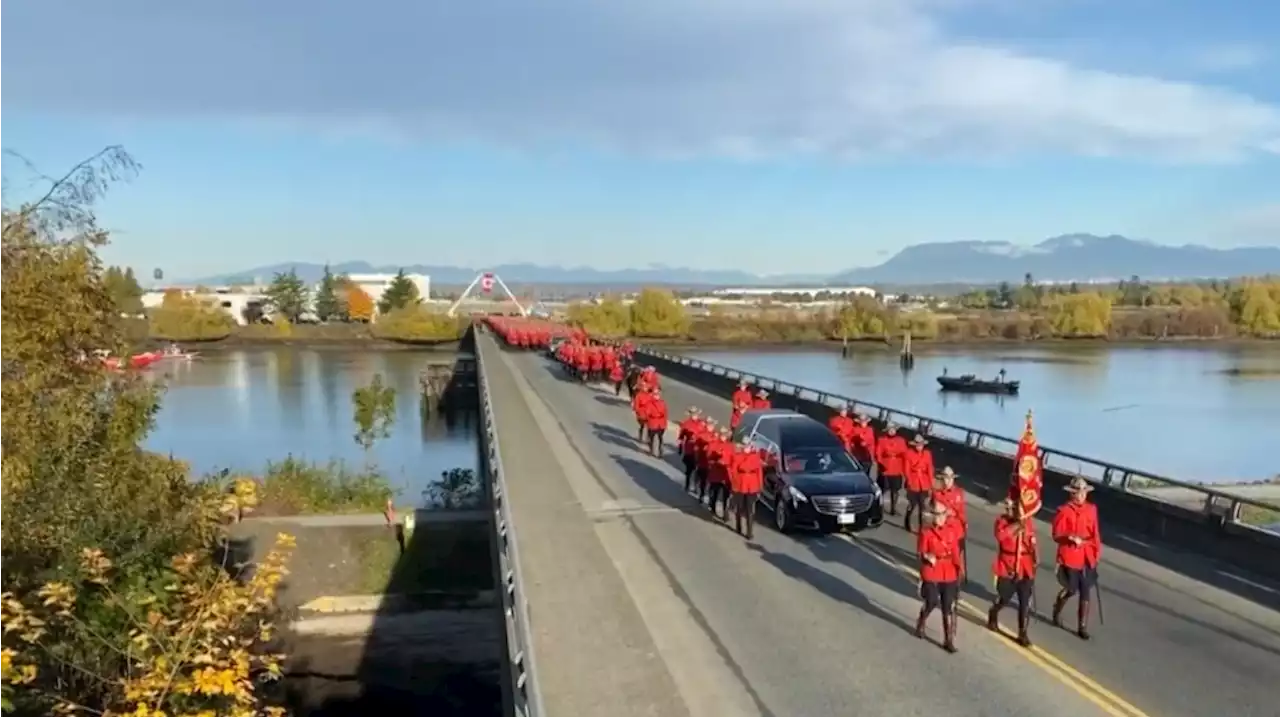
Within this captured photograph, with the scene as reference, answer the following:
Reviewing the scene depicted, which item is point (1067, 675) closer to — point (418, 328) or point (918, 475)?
point (918, 475)

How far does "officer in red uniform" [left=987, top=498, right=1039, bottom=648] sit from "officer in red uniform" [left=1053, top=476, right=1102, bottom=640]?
0.40 meters

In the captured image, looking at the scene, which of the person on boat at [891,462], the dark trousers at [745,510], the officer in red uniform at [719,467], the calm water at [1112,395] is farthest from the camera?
the calm water at [1112,395]

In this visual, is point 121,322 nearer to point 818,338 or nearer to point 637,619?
point 637,619

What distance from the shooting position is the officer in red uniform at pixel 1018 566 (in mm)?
12914

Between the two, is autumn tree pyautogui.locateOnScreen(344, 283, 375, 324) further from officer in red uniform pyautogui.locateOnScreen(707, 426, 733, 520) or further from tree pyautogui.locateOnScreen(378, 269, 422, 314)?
officer in red uniform pyautogui.locateOnScreen(707, 426, 733, 520)

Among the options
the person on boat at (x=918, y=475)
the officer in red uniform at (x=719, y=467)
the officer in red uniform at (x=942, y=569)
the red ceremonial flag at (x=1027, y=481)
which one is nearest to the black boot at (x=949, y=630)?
the officer in red uniform at (x=942, y=569)

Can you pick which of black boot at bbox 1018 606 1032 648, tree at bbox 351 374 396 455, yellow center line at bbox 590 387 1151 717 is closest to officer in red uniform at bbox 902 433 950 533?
yellow center line at bbox 590 387 1151 717

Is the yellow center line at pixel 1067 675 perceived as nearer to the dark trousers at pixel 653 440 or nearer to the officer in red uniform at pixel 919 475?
the officer in red uniform at pixel 919 475

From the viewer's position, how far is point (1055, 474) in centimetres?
2184

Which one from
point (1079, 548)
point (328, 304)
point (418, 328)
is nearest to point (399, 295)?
point (328, 304)

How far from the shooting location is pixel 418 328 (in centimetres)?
14588

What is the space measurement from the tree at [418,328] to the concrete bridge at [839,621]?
12453 cm

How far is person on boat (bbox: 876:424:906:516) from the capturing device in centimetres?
2028

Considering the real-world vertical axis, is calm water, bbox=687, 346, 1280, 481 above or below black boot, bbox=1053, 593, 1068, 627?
below
